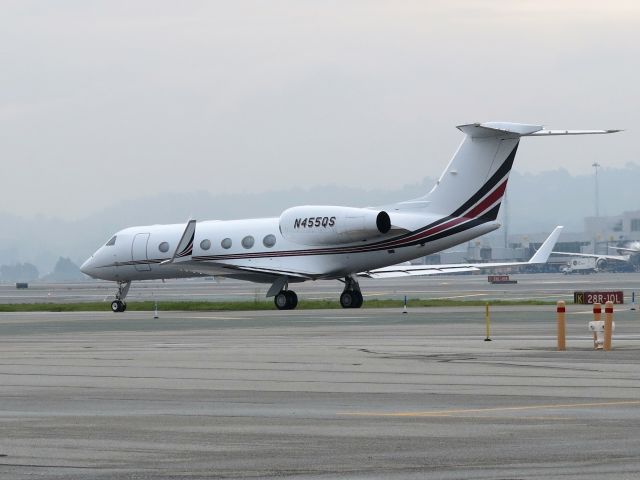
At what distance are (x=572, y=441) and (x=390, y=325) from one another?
76.6 ft

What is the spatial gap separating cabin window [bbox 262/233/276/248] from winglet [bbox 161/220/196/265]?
274 centimetres

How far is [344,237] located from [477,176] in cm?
533

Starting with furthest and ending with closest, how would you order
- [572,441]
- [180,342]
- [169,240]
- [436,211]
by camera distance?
[169,240], [436,211], [180,342], [572,441]

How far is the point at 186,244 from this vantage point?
5141 centimetres

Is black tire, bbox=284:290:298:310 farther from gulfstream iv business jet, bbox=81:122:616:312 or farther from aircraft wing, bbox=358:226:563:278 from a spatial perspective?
aircraft wing, bbox=358:226:563:278

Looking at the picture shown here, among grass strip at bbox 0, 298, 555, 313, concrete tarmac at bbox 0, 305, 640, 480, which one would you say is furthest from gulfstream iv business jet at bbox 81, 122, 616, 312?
concrete tarmac at bbox 0, 305, 640, 480

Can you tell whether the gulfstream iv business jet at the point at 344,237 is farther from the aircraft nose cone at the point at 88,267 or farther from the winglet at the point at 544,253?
the aircraft nose cone at the point at 88,267

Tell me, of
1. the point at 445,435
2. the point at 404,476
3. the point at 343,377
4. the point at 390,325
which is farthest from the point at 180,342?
the point at 404,476

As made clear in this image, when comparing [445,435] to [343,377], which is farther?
[343,377]

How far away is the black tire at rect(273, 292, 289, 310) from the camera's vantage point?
167 ft

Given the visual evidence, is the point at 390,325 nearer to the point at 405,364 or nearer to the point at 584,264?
the point at 405,364

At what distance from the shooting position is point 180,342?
98.5ft

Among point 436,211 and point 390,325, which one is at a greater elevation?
point 436,211

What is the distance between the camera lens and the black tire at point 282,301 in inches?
2008
